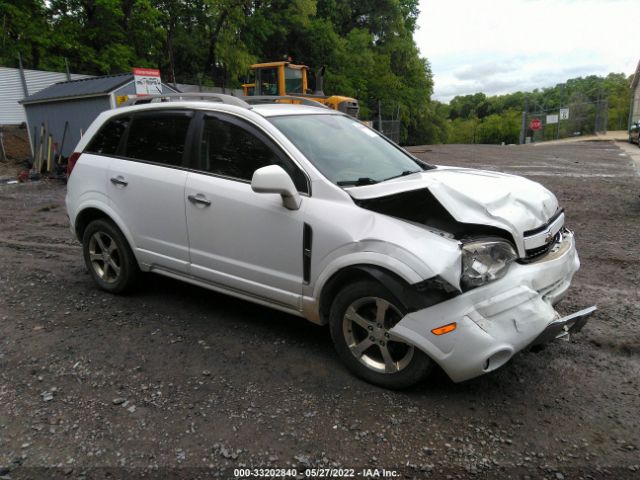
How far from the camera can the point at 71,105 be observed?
47.1ft

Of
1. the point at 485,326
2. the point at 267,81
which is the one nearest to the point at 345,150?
the point at 485,326

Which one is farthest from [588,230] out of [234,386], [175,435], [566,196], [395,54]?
[395,54]

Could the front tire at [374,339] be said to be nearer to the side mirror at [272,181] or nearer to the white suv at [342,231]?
the white suv at [342,231]

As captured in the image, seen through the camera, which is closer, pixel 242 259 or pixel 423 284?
pixel 423 284

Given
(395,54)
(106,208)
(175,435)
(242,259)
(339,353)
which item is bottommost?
(175,435)

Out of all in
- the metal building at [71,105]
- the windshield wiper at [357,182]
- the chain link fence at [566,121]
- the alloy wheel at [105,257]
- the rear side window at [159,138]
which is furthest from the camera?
the chain link fence at [566,121]

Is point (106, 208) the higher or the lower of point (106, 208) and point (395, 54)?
the lower

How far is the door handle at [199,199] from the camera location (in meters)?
3.74

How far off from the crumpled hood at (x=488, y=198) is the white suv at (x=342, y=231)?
0.04ft

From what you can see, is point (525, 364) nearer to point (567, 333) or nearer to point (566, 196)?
point (567, 333)

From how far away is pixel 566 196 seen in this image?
30.9 ft

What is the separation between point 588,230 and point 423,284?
5231 millimetres

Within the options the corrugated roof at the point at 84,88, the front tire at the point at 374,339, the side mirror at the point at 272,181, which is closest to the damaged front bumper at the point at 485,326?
the front tire at the point at 374,339

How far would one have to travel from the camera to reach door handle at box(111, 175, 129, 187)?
430 cm
